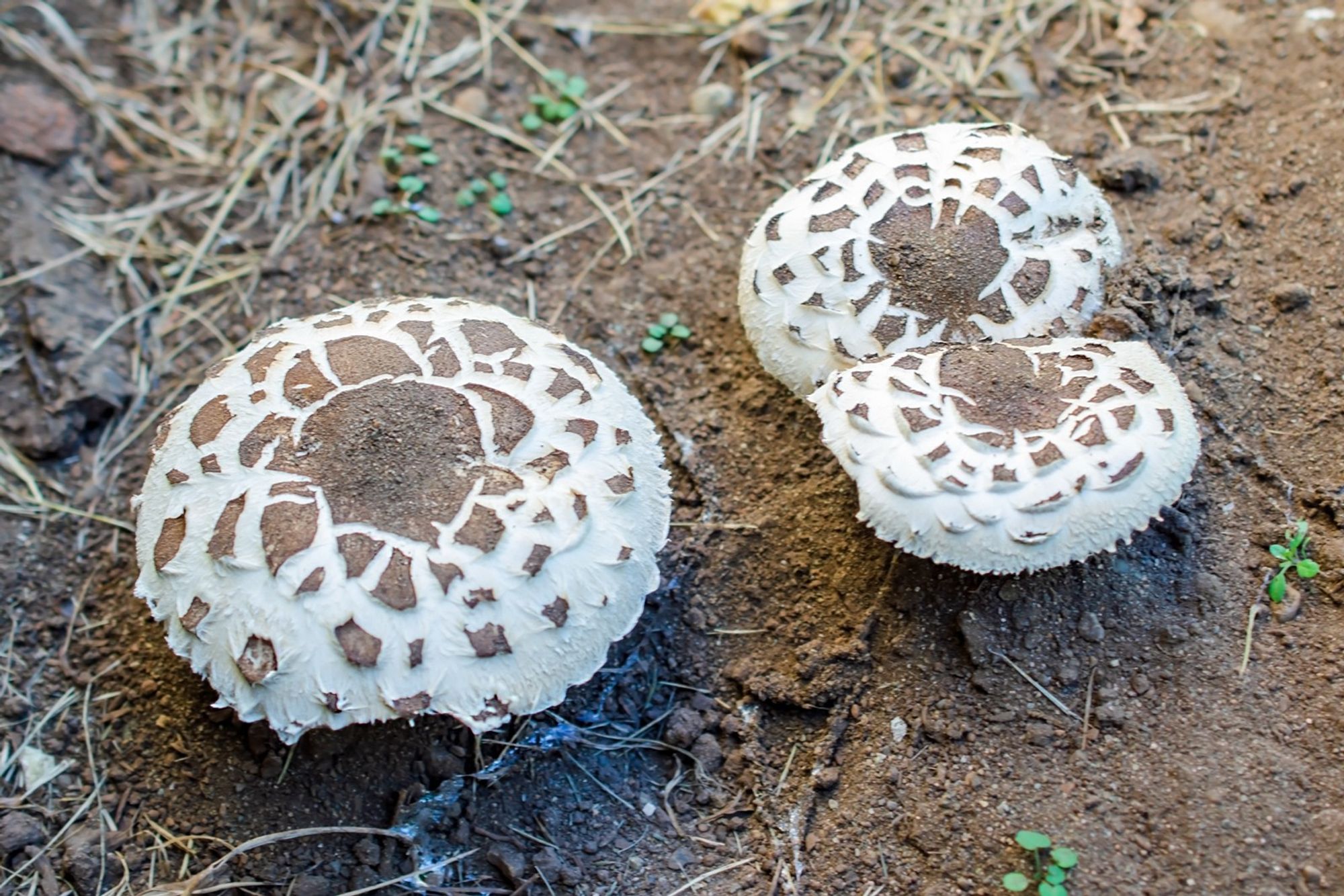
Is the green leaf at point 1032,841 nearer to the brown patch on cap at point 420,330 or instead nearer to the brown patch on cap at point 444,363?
the brown patch on cap at point 444,363

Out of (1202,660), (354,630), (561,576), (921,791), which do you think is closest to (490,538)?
(561,576)

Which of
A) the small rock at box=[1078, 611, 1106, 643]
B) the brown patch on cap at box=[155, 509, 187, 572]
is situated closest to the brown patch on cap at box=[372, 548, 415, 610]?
the brown patch on cap at box=[155, 509, 187, 572]

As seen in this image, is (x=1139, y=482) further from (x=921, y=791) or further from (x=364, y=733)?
(x=364, y=733)

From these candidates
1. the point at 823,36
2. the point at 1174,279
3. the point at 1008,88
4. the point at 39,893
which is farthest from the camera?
the point at 823,36

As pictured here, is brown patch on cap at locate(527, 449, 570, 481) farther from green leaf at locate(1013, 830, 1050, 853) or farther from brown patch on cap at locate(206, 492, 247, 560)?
green leaf at locate(1013, 830, 1050, 853)

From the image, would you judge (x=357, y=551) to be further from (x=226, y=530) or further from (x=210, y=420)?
(x=210, y=420)

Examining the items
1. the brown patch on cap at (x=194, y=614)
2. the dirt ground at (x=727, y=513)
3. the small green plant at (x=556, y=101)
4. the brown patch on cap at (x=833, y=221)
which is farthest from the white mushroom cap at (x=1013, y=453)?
the small green plant at (x=556, y=101)
